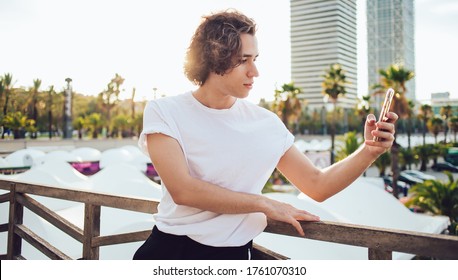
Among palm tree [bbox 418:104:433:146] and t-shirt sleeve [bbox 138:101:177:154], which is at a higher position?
palm tree [bbox 418:104:433:146]

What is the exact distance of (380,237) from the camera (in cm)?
127

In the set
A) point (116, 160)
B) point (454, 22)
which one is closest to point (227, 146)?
point (454, 22)

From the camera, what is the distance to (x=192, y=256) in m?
1.32

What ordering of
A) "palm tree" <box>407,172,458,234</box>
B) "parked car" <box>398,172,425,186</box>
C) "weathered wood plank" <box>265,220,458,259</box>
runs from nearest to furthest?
"weathered wood plank" <box>265,220,458,259</box> → "palm tree" <box>407,172,458,234</box> → "parked car" <box>398,172,425,186</box>

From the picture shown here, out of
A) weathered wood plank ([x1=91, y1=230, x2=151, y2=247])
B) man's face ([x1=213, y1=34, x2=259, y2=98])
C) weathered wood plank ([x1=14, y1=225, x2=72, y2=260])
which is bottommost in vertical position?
weathered wood plank ([x1=14, y1=225, x2=72, y2=260])

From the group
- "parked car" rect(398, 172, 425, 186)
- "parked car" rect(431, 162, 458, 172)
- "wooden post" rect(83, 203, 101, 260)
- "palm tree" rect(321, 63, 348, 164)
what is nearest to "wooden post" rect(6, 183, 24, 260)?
"wooden post" rect(83, 203, 101, 260)

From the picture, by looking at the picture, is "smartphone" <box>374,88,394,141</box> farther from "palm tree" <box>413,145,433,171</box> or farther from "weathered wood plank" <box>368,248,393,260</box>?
"palm tree" <box>413,145,433,171</box>

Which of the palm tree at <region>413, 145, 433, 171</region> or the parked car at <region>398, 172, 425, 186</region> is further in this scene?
the palm tree at <region>413, 145, 433, 171</region>

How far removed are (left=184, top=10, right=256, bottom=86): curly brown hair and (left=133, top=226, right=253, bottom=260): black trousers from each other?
0.55m

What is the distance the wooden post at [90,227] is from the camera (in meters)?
2.15

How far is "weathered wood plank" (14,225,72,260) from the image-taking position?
2.35 metres

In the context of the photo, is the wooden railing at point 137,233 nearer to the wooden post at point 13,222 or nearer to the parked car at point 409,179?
the wooden post at point 13,222

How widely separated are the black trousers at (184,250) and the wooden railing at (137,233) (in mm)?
190
